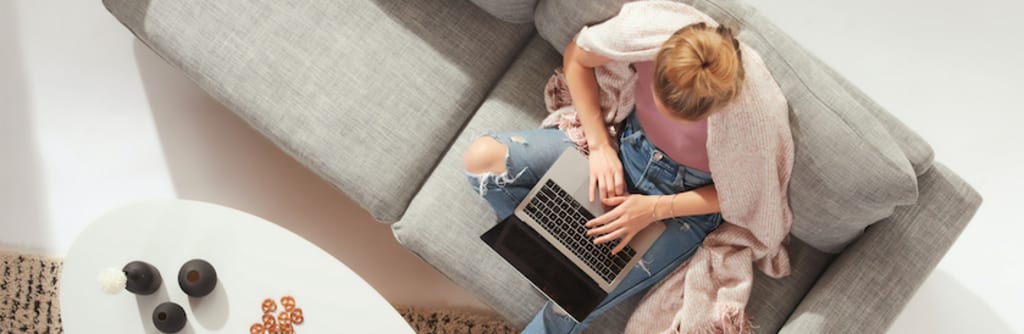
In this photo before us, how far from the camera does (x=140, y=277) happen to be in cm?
150

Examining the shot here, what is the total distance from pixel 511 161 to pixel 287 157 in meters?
0.84

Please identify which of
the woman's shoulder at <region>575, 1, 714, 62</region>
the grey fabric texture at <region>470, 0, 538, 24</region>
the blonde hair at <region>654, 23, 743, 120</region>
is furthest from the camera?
the grey fabric texture at <region>470, 0, 538, 24</region>

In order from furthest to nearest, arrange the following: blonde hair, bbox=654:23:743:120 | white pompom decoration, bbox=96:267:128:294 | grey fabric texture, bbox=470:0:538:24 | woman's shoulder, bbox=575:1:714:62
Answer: grey fabric texture, bbox=470:0:538:24
white pompom decoration, bbox=96:267:128:294
woman's shoulder, bbox=575:1:714:62
blonde hair, bbox=654:23:743:120

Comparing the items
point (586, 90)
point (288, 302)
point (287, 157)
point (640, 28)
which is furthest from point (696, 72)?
point (287, 157)

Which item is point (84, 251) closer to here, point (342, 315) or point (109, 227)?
point (109, 227)

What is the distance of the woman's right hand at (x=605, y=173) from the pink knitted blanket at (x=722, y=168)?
0.20 ft

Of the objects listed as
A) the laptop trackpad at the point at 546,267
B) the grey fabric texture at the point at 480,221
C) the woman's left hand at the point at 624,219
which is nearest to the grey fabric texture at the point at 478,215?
the grey fabric texture at the point at 480,221

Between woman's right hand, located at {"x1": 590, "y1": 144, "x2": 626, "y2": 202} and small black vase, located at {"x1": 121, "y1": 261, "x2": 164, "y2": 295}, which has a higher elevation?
woman's right hand, located at {"x1": 590, "y1": 144, "x2": 626, "y2": 202}

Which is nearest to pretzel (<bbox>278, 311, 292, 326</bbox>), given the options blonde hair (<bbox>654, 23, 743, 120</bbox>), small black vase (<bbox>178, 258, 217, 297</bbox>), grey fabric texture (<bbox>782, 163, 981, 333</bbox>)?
small black vase (<bbox>178, 258, 217, 297</bbox>)

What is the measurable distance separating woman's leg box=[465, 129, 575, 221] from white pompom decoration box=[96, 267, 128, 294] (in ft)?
2.35

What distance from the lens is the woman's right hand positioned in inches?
60.9

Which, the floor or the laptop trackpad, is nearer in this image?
the laptop trackpad

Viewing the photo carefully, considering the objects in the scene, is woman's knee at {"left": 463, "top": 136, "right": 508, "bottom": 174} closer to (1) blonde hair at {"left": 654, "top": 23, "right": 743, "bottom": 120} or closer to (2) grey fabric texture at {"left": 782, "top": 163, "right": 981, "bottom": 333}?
(1) blonde hair at {"left": 654, "top": 23, "right": 743, "bottom": 120}

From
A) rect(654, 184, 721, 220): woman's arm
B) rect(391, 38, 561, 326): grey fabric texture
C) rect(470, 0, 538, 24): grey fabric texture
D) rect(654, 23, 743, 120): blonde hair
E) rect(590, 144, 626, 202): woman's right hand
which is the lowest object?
rect(391, 38, 561, 326): grey fabric texture
